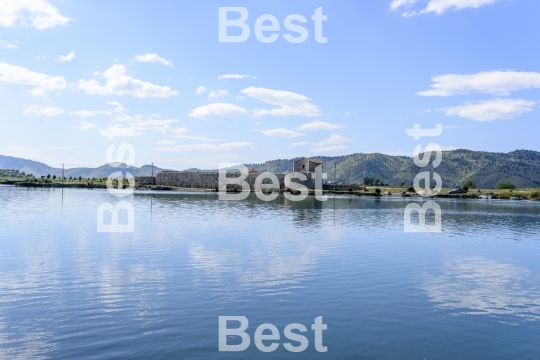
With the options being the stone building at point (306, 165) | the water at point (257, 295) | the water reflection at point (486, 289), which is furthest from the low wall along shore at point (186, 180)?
the water reflection at point (486, 289)

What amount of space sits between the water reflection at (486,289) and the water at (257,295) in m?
0.06

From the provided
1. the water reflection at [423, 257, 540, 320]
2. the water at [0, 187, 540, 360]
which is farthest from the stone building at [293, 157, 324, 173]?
the water reflection at [423, 257, 540, 320]

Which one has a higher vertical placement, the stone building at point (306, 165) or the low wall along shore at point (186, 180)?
the stone building at point (306, 165)

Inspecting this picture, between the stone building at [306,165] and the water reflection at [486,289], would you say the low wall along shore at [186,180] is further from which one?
the water reflection at [486,289]

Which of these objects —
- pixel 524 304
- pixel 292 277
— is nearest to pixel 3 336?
pixel 292 277

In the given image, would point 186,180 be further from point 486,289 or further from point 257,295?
point 257,295

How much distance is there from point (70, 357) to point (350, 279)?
392 inches

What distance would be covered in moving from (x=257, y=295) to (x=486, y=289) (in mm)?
8198

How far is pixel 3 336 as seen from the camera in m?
9.55

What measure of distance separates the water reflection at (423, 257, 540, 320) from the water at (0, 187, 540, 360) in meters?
0.06

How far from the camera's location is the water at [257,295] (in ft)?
31.4

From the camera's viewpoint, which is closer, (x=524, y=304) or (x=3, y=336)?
(x=3, y=336)

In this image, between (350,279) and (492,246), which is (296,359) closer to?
(350,279)

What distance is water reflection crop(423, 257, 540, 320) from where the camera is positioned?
13008mm
